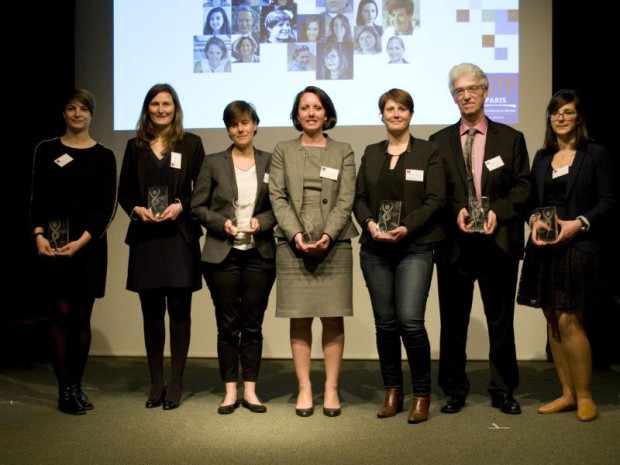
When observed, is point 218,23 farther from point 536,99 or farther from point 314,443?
point 314,443

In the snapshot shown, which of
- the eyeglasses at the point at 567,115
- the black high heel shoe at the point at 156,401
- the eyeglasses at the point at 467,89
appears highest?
the eyeglasses at the point at 467,89

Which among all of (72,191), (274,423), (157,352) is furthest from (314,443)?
(72,191)

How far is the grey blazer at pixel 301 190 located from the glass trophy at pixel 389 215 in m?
0.18

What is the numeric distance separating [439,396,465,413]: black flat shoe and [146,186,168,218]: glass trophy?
67.2 inches

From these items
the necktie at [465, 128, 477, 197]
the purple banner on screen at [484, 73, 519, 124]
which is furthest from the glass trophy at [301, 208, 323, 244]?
the purple banner on screen at [484, 73, 519, 124]

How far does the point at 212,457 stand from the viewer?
113 inches

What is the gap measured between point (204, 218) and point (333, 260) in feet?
2.19

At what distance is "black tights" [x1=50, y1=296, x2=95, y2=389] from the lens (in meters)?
3.66

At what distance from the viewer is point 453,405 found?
142 inches

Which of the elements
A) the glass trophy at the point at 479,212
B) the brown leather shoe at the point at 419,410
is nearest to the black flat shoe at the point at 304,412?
the brown leather shoe at the point at 419,410

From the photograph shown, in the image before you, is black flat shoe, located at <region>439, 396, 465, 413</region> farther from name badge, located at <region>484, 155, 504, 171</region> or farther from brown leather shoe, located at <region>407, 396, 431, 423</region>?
name badge, located at <region>484, 155, 504, 171</region>

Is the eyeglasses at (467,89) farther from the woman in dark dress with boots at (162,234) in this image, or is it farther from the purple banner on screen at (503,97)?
the purple banner on screen at (503,97)

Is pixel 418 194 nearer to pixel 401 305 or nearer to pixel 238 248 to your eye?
pixel 401 305

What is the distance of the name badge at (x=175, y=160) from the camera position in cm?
369
